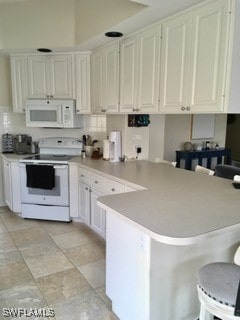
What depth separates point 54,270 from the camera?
2.46 m

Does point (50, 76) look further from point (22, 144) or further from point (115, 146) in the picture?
point (115, 146)

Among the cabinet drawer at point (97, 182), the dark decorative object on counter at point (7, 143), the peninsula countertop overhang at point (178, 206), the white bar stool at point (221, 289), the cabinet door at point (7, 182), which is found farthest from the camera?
the dark decorative object on counter at point (7, 143)

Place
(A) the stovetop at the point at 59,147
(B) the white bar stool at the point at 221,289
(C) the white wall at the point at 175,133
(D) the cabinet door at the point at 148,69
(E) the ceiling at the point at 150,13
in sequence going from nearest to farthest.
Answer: (B) the white bar stool at the point at 221,289 < (E) the ceiling at the point at 150,13 < (D) the cabinet door at the point at 148,69 < (A) the stovetop at the point at 59,147 < (C) the white wall at the point at 175,133

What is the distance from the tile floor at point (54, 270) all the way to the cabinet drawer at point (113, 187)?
713 millimetres

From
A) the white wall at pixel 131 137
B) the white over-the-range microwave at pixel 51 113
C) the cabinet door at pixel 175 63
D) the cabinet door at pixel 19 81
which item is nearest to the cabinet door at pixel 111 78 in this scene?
the white wall at pixel 131 137

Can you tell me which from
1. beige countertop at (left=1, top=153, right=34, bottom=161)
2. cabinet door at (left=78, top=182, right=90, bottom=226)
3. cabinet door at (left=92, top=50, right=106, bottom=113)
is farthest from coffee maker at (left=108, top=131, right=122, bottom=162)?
beige countertop at (left=1, top=153, right=34, bottom=161)

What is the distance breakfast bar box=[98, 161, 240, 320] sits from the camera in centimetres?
135

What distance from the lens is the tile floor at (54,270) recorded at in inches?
78.4

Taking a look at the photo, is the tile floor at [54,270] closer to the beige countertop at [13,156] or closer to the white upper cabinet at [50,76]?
the beige countertop at [13,156]

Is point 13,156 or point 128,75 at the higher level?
point 128,75

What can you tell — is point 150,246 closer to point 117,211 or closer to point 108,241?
point 117,211

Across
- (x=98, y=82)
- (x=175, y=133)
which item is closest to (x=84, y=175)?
(x=98, y=82)

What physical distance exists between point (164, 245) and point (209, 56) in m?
1.39

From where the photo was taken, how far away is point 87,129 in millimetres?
4027
